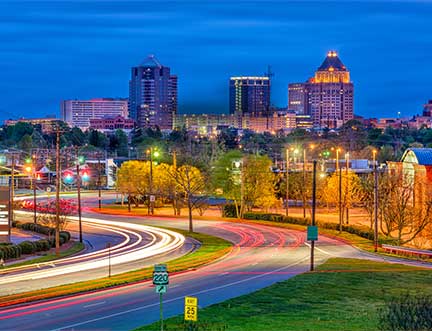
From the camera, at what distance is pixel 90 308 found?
3519 cm

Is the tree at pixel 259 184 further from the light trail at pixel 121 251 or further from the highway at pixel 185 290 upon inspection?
the highway at pixel 185 290

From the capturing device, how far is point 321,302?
36625mm

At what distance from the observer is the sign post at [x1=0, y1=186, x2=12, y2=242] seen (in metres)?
60.2

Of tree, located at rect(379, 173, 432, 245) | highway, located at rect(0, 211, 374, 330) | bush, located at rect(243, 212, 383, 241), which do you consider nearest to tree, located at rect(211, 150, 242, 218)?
bush, located at rect(243, 212, 383, 241)

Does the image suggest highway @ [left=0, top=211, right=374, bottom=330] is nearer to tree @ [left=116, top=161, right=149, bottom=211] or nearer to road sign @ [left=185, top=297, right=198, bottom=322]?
road sign @ [left=185, top=297, right=198, bottom=322]

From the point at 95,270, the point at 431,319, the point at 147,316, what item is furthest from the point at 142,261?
the point at 431,319

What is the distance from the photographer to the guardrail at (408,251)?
57.4 metres

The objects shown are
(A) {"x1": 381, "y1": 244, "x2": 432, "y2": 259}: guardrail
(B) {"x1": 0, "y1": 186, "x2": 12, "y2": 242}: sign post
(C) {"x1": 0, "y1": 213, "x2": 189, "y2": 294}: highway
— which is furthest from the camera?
(B) {"x1": 0, "y1": 186, "x2": 12, "y2": 242}: sign post

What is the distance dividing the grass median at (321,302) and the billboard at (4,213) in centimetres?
2374

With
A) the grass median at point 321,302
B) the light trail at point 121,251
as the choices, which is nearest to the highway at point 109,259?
the light trail at point 121,251

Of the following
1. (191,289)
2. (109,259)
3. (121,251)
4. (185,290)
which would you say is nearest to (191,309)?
(185,290)

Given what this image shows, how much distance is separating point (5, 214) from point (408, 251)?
29.1 metres

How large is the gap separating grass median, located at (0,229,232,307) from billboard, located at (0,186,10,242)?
13.7 m

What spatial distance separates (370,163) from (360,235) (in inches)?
2548
